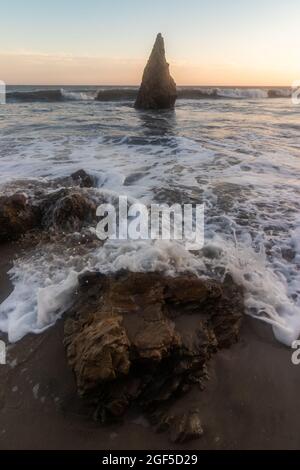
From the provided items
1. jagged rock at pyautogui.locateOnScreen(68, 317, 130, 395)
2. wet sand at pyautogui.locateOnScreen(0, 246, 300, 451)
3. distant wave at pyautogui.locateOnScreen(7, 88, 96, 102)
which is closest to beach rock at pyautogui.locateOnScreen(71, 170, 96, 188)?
wet sand at pyautogui.locateOnScreen(0, 246, 300, 451)

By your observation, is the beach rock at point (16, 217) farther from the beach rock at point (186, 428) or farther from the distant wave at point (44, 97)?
the distant wave at point (44, 97)

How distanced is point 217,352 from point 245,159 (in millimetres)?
6395

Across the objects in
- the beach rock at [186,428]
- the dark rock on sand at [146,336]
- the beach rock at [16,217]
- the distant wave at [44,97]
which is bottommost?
the beach rock at [186,428]

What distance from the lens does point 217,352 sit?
9.23 feet

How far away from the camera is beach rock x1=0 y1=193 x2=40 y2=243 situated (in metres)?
4.41

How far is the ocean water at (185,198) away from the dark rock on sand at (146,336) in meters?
0.27

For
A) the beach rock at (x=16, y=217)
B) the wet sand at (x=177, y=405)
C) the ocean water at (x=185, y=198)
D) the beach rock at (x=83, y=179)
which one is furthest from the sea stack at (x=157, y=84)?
the wet sand at (x=177, y=405)

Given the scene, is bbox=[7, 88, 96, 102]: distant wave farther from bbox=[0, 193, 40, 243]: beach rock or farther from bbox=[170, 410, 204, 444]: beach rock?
bbox=[170, 410, 204, 444]: beach rock

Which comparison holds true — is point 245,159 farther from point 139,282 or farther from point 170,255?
point 139,282

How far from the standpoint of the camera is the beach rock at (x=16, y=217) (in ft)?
14.5

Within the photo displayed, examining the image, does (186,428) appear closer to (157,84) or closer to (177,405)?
(177,405)

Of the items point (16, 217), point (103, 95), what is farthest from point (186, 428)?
point (103, 95)

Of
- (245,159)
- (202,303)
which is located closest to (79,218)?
(202,303)

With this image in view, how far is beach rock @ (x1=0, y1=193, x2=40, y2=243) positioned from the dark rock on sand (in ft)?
5.10
